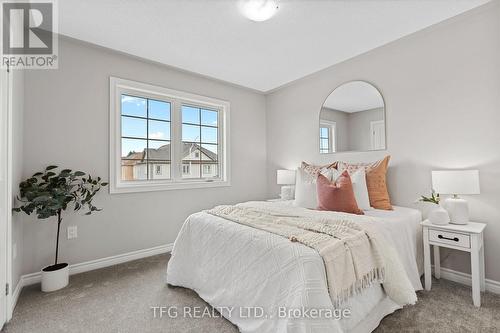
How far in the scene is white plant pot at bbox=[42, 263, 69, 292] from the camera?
6.81 ft

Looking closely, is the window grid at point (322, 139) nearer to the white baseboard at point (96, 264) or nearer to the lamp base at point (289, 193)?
the lamp base at point (289, 193)

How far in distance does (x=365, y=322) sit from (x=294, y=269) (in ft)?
2.18

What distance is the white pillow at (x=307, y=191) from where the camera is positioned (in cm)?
239

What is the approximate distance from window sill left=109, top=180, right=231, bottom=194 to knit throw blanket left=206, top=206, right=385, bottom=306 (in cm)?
163

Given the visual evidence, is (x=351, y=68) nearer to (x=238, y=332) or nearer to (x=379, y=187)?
(x=379, y=187)

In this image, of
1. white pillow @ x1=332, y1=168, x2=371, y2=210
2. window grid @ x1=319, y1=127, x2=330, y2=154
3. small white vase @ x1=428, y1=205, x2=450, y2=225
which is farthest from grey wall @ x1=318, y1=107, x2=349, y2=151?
small white vase @ x1=428, y1=205, x2=450, y2=225

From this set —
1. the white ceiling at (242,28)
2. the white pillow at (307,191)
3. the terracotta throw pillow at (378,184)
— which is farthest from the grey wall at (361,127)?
the white ceiling at (242,28)

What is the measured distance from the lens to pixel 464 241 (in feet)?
6.00

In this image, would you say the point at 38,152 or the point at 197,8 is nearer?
the point at 197,8

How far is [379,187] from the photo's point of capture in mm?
2428

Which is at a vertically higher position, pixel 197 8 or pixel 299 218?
pixel 197 8

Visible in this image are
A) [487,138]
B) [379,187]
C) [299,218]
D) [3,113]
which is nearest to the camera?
[3,113]

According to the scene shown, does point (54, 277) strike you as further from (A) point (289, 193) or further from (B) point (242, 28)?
(B) point (242, 28)

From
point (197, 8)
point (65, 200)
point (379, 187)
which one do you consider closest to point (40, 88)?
point (65, 200)
